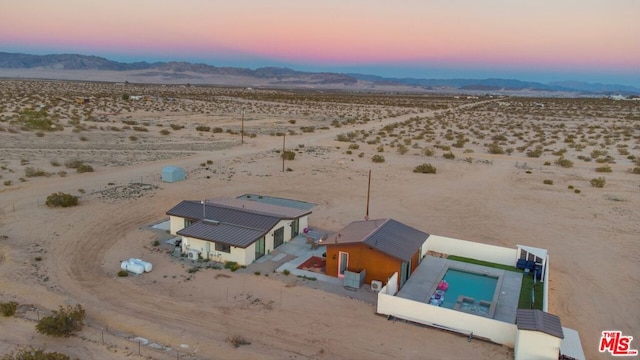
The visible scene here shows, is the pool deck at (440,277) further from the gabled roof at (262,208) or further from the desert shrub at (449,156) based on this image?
the desert shrub at (449,156)

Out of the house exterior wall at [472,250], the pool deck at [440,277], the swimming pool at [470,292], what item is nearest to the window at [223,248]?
the pool deck at [440,277]

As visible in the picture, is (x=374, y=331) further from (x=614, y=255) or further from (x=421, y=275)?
(x=614, y=255)

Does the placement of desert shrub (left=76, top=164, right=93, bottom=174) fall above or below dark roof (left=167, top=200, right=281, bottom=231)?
below

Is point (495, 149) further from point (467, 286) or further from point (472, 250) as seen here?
point (467, 286)

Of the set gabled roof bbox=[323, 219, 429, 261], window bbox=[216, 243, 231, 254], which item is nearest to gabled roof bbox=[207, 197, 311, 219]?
window bbox=[216, 243, 231, 254]

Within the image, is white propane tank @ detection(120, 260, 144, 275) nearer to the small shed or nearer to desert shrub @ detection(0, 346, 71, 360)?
desert shrub @ detection(0, 346, 71, 360)
